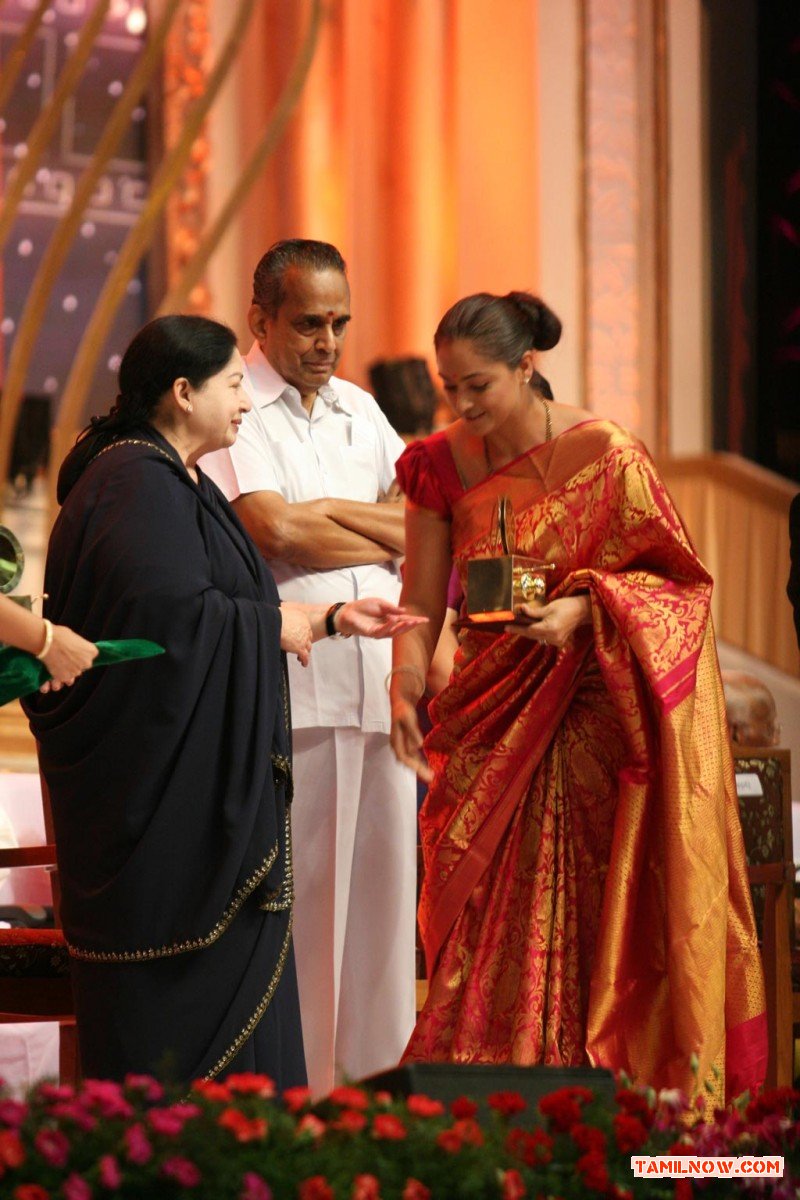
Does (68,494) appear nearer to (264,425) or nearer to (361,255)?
(264,425)

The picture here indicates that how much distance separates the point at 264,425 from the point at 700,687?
0.91 m

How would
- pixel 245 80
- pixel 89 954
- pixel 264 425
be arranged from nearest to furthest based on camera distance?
pixel 89 954, pixel 264 425, pixel 245 80

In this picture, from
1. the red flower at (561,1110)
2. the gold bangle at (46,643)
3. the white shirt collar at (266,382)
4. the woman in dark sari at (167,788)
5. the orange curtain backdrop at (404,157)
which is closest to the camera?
the red flower at (561,1110)

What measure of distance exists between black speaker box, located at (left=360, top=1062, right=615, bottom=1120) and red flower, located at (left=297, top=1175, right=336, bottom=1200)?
0.29 meters

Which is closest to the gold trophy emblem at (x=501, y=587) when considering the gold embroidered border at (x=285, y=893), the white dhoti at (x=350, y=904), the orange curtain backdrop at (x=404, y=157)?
the gold embroidered border at (x=285, y=893)

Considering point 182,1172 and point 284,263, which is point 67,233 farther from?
point 182,1172

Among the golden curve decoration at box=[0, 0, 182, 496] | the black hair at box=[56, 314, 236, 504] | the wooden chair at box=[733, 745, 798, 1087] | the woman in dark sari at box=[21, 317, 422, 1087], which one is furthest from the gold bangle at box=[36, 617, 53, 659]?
the golden curve decoration at box=[0, 0, 182, 496]

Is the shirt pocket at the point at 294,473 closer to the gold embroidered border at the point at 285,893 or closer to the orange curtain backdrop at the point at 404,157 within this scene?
the gold embroidered border at the point at 285,893

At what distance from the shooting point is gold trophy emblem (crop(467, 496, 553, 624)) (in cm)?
256

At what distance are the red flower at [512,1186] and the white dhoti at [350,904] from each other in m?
1.37

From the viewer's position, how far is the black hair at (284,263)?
3.09 m

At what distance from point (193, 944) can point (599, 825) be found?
647 mm

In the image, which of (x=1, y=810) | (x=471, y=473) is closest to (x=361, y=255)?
(x=1, y=810)

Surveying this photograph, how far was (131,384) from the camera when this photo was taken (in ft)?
8.87
